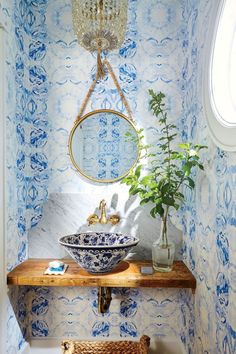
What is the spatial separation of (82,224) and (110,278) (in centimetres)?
47

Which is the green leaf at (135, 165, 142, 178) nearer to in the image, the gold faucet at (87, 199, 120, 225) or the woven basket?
the gold faucet at (87, 199, 120, 225)

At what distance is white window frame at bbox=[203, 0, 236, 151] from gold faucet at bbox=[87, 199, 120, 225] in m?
0.80

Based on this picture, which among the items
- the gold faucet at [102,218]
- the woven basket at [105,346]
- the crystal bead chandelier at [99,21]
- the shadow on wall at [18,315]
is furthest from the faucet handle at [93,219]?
the crystal bead chandelier at [99,21]

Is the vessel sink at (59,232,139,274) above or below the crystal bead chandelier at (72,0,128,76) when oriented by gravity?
below

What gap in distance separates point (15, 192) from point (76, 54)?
97cm

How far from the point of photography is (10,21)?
1.51 metres

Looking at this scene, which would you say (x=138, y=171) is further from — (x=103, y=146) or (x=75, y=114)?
(x=75, y=114)

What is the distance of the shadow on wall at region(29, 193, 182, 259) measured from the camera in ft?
5.70

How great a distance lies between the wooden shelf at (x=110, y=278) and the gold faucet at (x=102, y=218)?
0.95ft

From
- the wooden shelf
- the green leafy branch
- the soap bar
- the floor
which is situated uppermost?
the green leafy branch

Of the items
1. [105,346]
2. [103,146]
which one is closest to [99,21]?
[103,146]

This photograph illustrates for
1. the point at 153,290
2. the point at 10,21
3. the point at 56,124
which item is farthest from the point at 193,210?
the point at 10,21

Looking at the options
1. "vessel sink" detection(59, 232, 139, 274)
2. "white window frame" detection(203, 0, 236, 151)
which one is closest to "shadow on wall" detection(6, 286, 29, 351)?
"vessel sink" detection(59, 232, 139, 274)

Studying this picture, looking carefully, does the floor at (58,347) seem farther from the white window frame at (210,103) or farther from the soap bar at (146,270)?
the white window frame at (210,103)
